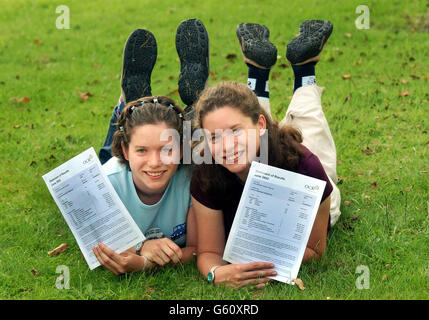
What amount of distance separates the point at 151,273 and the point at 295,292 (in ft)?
2.66

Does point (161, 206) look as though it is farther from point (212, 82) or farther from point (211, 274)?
point (212, 82)

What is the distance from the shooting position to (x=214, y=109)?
9.58 feet

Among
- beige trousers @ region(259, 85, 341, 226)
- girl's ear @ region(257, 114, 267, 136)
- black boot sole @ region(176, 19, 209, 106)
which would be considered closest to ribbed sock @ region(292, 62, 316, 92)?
beige trousers @ region(259, 85, 341, 226)

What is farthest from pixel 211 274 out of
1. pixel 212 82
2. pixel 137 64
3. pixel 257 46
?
pixel 212 82

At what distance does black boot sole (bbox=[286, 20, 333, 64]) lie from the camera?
3869 millimetres

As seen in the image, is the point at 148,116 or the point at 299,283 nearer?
the point at 299,283

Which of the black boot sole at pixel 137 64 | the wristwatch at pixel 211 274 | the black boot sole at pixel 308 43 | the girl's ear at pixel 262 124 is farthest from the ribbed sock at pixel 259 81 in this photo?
the wristwatch at pixel 211 274

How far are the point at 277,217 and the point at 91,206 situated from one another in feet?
3.38

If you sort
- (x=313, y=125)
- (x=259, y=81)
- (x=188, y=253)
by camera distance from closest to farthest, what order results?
(x=188, y=253) → (x=313, y=125) → (x=259, y=81)

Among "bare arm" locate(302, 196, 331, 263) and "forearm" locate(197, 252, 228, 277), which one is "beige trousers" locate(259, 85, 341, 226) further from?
"forearm" locate(197, 252, 228, 277)

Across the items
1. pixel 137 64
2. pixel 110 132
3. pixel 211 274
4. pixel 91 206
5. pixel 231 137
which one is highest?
pixel 137 64

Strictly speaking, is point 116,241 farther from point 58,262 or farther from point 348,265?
point 348,265

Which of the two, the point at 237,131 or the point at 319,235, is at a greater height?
the point at 237,131

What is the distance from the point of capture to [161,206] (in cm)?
332
